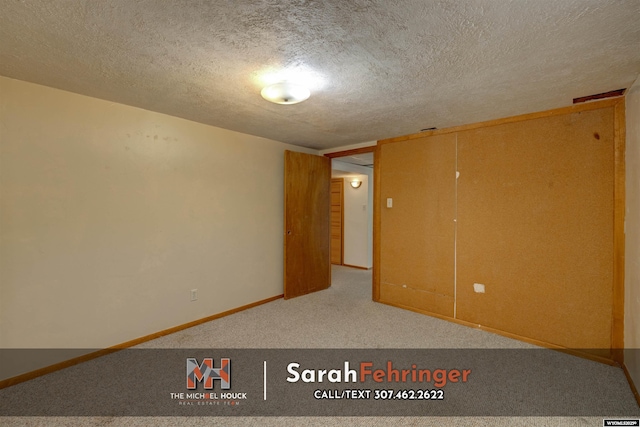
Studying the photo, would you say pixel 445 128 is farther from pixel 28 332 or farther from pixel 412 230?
pixel 28 332

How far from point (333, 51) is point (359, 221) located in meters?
4.96

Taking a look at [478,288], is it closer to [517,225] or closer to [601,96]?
[517,225]

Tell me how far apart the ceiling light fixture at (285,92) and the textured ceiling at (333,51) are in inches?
2.5

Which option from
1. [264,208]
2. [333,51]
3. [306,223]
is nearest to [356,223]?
[306,223]

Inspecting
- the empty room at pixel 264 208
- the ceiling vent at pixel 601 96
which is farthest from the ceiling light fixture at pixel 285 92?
the ceiling vent at pixel 601 96

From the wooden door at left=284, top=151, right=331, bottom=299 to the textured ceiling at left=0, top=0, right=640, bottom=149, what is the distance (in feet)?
5.23

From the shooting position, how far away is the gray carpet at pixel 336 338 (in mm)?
1813

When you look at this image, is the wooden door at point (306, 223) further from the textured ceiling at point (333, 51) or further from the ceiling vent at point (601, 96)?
the ceiling vent at point (601, 96)

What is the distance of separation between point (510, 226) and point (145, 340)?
3.81 meters

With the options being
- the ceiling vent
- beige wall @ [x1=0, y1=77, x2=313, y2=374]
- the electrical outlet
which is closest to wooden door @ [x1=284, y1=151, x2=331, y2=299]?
beige wall @ [x1=0, y1=77, x2=313, y2=374]

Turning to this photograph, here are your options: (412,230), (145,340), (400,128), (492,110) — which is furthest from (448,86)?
(145,340)

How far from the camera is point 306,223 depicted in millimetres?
4457

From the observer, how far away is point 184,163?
10.5 ft

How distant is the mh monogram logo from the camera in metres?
2.20
